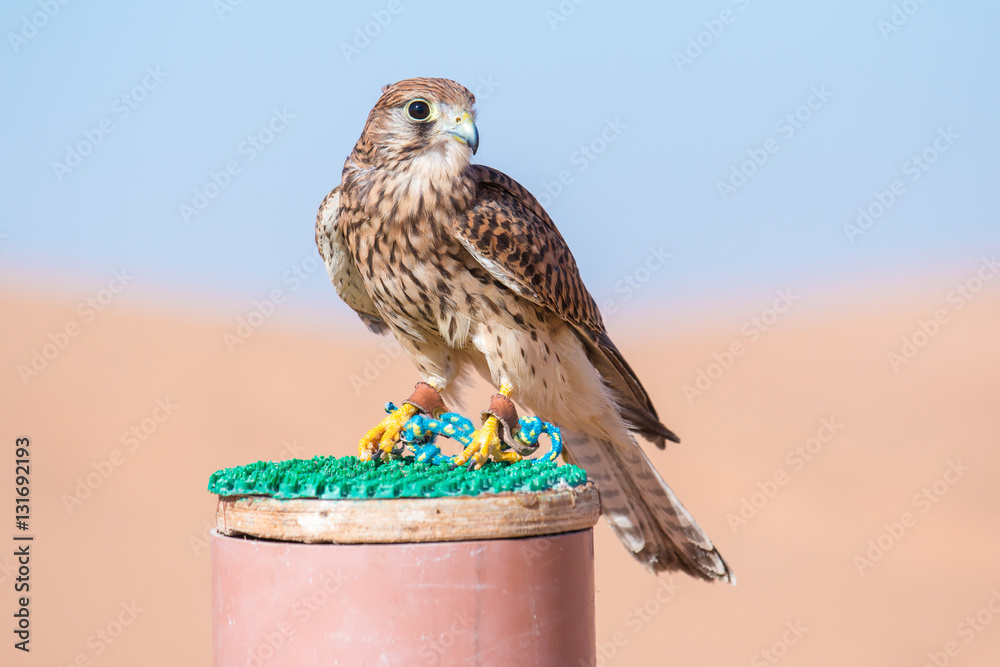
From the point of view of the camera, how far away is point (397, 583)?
1.91 m

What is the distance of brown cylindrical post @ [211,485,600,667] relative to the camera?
1914 millimetres

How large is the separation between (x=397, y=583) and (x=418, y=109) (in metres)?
1.48

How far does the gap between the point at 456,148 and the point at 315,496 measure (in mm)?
1252

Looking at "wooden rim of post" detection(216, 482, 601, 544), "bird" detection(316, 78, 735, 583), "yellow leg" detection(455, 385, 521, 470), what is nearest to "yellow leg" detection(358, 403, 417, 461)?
"bird" detection(316, 78, 735, 583)

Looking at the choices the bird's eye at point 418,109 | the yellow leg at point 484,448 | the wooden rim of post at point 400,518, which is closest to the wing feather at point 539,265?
the bird's eye at point 418,109

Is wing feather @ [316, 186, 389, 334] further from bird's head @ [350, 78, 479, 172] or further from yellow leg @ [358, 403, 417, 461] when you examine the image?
yellow leg @ [358, 403, 417, 461]

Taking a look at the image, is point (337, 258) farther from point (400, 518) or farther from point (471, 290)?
point (400, 518)

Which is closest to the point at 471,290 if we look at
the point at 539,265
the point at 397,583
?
the point at 539,265

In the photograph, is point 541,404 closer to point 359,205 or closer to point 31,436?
point 359,205

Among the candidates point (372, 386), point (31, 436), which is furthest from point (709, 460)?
point (31, 436)

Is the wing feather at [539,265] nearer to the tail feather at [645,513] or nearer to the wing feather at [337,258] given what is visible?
the tail feather at [645,513]

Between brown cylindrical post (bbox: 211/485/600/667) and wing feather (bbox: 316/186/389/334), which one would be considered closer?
brown cylindrical post (bbox: 211/485/600/667)

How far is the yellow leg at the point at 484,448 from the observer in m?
2.49

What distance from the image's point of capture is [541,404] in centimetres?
299
